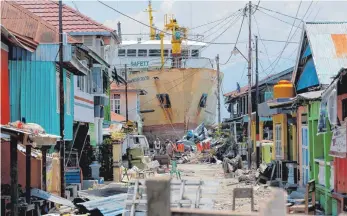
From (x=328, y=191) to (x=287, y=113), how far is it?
8435 millimetres

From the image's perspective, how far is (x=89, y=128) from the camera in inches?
1049

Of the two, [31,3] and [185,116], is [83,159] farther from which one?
[185,116]

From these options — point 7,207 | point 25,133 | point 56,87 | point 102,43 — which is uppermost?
point 102,43

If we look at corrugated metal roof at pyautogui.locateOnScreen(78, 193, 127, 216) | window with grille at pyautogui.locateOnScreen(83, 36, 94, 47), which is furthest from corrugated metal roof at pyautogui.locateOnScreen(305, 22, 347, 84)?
window with grille at pyautogui.locateOnScreen(83, 36, 94, 47)

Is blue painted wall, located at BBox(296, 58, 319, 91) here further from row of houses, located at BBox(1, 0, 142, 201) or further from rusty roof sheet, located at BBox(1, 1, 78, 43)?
rusty roof sheet, located at BBox(1, 1, 78, 43)

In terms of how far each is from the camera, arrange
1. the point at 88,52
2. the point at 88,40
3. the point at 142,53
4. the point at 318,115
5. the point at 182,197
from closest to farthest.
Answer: the point at 182,197, the point at 318,115, the point at 88,52, the point at 88,40, the point at 142,53

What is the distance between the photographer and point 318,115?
634 inches

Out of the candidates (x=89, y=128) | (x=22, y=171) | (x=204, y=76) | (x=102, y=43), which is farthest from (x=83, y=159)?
(x=204, y=76)

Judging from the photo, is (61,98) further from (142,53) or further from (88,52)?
(142,53)

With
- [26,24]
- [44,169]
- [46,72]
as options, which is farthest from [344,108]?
[26,24]

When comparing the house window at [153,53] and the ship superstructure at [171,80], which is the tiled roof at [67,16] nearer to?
the ship superstructure at [171,80]

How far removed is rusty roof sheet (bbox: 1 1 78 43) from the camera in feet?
63.4

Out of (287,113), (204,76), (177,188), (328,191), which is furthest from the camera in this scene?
(204,76)

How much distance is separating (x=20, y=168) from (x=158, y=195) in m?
10.5
